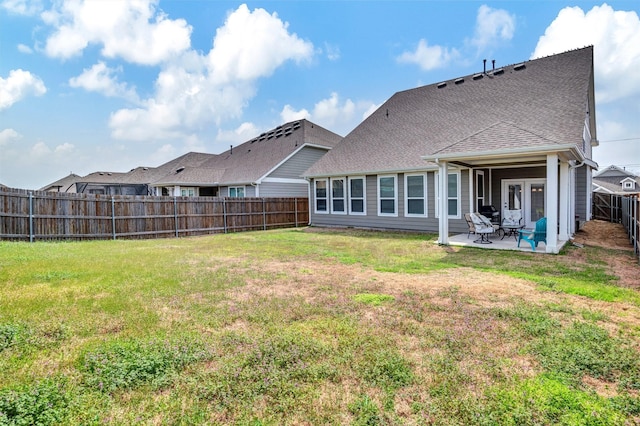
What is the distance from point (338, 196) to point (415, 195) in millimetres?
4216

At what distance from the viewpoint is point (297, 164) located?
2164 centimetres

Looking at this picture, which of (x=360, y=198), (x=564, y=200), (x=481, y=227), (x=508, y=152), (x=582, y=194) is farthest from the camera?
(x=360, y=198)

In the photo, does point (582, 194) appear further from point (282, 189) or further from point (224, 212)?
point (224, 212)

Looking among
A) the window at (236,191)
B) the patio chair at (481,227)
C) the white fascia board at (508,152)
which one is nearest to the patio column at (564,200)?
the white fascia board at (508,152)

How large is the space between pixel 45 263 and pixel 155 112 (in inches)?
552

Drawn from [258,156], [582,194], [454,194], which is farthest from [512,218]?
[258,156]

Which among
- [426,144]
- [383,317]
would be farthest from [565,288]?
[426,144]

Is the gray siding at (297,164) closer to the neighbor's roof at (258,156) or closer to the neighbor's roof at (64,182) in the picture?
the neighbor's roof at (258,156)

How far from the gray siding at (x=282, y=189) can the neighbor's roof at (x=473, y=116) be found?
13.1ft

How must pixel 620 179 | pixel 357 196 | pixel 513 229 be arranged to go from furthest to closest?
pixel 620 179 < pixel 357 196 < pixel 513 229

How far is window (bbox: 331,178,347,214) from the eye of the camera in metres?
16.7

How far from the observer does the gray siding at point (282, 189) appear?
66.8 ft

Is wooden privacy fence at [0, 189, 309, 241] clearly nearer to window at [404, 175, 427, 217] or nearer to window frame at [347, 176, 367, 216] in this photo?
window frame at [347, 176, 367, 216]

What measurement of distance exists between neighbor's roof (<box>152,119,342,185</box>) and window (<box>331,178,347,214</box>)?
4.96 m
